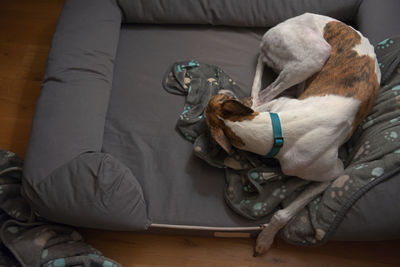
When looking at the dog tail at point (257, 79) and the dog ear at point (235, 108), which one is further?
the dog tail at point (257, 79)

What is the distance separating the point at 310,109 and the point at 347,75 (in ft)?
0.88

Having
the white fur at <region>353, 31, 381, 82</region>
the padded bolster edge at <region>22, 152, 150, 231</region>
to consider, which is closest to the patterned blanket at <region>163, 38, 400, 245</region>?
the white fur at <region>353, 31, 381, 82</region>

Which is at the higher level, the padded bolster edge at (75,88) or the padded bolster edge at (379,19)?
the padded bolster edge at (379,19)

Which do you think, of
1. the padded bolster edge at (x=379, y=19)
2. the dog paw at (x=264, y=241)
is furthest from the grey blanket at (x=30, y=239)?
the padded bolster edge at (x=379, y=19)

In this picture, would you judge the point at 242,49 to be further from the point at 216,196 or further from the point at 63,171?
the point at 63,171

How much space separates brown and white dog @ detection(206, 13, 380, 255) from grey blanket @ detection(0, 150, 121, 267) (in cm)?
92

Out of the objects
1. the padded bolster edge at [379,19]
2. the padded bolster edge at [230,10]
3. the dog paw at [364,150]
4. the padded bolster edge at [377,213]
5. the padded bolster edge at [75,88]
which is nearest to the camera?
the padded bolster edge at [377,213]

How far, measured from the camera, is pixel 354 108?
1497mm

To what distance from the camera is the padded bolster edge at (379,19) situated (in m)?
1.89

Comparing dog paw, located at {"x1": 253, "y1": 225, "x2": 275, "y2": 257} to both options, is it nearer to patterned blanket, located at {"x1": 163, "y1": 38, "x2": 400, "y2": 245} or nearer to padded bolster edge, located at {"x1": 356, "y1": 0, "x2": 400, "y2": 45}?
Result: patterned blanket, located at {"x1": 163, "y1": 38, "x2": 400, "y2": 245}

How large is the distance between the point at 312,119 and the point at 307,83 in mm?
444

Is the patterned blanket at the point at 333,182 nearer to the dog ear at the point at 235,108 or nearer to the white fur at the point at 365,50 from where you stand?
the white fur at the point at 365,50

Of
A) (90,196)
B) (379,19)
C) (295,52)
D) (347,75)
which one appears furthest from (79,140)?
(379,19)

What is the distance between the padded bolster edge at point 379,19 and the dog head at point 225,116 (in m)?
1.00
